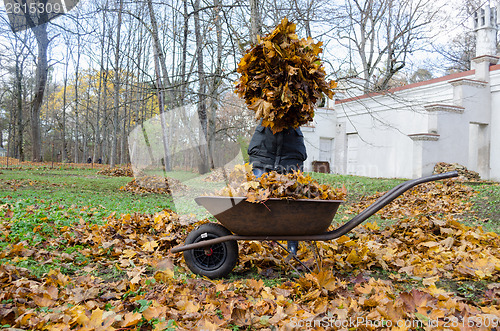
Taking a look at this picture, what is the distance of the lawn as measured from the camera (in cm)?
219

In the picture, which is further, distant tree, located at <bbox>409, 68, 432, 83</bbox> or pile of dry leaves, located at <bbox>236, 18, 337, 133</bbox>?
distant tree, located at <bbox>409, 68, 432, 83</bbox>

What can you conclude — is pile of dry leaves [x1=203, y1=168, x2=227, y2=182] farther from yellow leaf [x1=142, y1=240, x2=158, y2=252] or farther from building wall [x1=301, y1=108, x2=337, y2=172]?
building wall [x1=301, y1=108, x2=337, y2=172]

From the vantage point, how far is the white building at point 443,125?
12680 mm

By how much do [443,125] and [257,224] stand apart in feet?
39.4

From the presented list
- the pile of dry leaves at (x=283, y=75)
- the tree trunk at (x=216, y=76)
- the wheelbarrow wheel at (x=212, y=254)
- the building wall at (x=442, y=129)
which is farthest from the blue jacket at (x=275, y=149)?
the building wall at (x=442, y=129)

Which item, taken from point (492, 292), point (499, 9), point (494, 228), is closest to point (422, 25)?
point (499, 9)

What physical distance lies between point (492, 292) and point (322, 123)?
15.7m

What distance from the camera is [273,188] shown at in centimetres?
280

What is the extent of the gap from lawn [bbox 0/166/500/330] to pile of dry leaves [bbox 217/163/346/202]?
0.20 m

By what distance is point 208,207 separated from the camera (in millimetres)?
2881

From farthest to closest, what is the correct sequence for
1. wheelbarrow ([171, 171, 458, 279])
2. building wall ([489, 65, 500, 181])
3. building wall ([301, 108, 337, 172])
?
1. building wall ([301, 108, 337, 172])
2. building wall ([489, 65, 500, 181])
3. wheelbarrow ([171, 171, 458, 279])

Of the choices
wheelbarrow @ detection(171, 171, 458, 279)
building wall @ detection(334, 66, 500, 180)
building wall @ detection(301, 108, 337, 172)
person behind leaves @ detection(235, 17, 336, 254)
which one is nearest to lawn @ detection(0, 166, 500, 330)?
wheelbarrow @ detection(171, 171, 458, 279)

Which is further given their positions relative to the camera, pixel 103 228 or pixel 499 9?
pixel 499 9

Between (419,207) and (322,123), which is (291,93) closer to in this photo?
(419,207)
